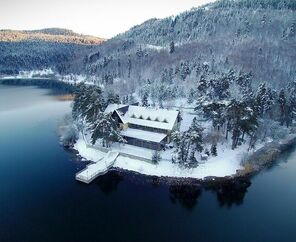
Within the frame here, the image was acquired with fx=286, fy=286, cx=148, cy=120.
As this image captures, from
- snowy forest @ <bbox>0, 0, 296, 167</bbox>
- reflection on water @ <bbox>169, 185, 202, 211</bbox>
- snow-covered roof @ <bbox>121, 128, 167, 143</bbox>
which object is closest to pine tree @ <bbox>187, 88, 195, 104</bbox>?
snowy forest @ <bbox>0, 0, 296, 167</bbox>

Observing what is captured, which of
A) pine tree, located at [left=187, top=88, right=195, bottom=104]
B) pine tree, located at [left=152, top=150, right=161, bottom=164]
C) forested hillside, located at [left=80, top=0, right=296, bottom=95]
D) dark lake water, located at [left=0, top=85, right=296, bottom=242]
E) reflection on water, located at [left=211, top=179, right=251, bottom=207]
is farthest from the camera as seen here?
forested hillside, located at [left=80, top=0, right=296, bottom=95]

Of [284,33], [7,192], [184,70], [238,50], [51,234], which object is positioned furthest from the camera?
[284,33]

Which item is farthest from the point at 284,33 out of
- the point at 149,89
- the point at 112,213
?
the point at 112,213

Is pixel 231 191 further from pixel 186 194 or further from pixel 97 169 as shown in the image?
pixel 97 169

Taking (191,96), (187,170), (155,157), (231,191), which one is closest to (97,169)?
(155,157)

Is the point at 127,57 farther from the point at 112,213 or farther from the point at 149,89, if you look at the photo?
the point at 112,213

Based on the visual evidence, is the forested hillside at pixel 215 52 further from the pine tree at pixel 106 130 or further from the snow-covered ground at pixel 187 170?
the pine tree at pixel 106 130

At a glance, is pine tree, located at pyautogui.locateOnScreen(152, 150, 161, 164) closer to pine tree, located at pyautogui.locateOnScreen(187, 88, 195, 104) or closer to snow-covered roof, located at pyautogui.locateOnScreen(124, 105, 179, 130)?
snow-covered roof, located at pyautogui.locateOnScreen(124, 105, 179, 130)
